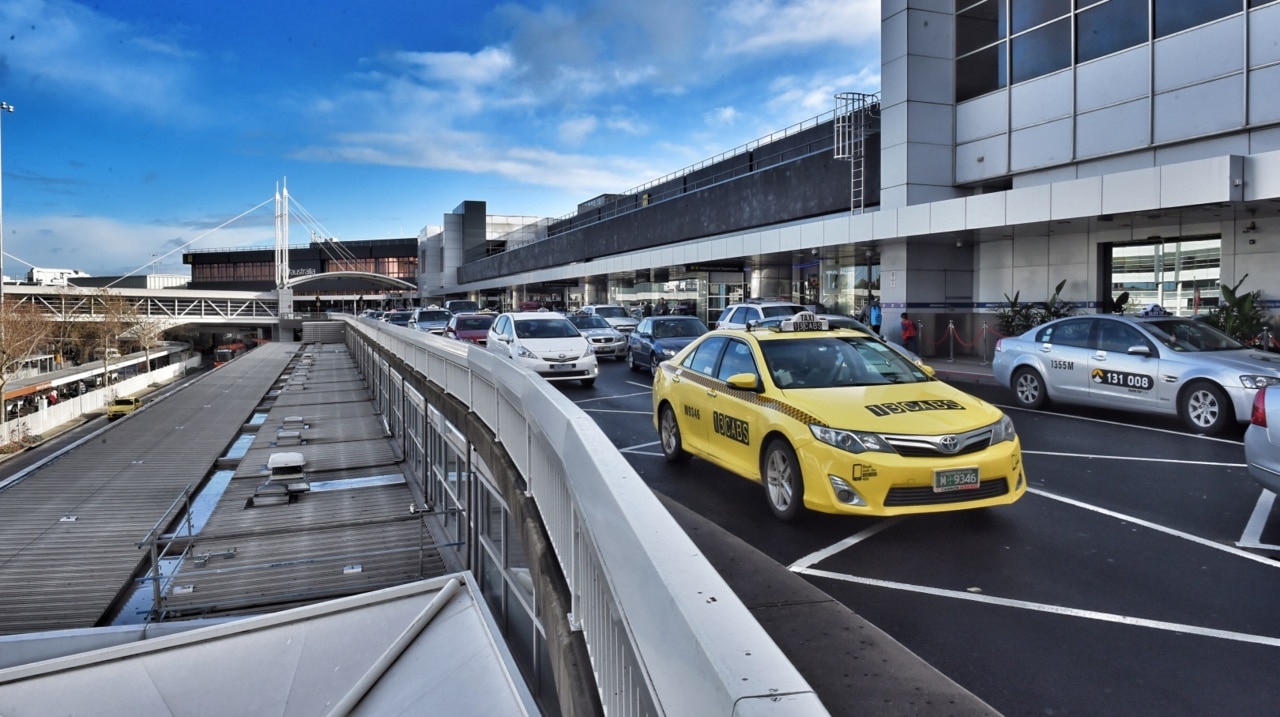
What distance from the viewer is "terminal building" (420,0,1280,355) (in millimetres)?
18391

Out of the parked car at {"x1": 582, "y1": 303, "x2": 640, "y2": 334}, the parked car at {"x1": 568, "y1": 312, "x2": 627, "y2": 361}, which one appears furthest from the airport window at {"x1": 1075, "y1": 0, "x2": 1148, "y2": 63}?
the parked car at {"x1": 582, "y1": 303, "x2": 640, "y2": 334}

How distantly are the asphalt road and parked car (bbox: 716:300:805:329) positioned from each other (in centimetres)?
1272

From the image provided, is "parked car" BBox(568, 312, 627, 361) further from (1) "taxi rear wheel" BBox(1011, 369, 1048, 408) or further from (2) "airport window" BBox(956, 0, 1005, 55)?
(2) "airport window" BBox(956, 0, 1005, 55)

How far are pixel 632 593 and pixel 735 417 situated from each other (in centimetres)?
605

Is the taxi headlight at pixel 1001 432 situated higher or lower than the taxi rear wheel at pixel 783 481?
higher

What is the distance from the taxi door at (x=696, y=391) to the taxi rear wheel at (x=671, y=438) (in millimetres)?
155

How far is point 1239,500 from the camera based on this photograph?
7.94m

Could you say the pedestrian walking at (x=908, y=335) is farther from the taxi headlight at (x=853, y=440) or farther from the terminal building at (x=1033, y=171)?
the taxi headlight at (x=853, y=440)

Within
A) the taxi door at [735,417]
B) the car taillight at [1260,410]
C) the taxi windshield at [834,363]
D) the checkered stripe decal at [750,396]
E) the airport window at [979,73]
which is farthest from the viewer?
the airport window at [979,73]

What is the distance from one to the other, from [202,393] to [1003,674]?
30.4 meters

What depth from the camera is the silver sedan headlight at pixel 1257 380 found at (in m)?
10.8

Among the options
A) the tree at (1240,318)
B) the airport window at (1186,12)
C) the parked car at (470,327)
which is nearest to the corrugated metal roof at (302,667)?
the tree at (1240,318)

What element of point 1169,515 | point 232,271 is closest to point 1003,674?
point 1169,515

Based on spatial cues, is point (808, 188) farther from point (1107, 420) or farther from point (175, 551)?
point (175, 551)
